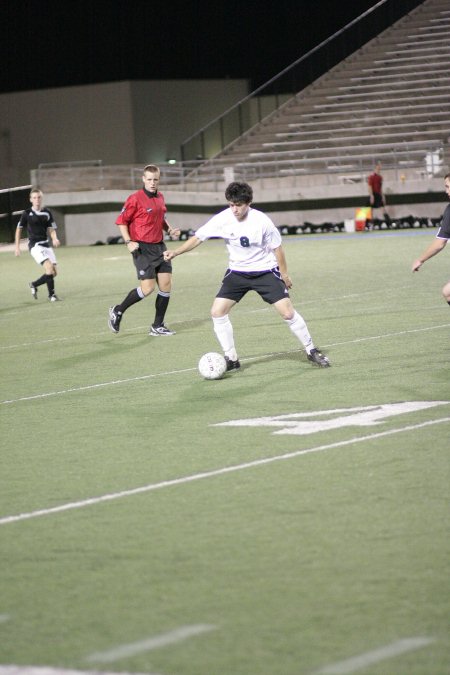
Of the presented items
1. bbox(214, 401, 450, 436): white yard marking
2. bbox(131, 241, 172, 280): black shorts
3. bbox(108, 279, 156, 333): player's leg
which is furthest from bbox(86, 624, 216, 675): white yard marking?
bbox(131, 241, 172, 280): black shorts

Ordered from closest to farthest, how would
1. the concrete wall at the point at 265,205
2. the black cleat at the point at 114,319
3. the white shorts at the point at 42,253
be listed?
the black cleat at the point at 114,319 < the white shorts at the point at 42,253 < the concrete wall at the point at 265,205

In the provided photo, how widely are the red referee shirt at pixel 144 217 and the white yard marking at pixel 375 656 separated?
12.3 m

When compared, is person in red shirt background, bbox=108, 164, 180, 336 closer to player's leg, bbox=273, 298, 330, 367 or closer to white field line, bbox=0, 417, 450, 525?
player's leg, bbox=273, 298, 330, 367

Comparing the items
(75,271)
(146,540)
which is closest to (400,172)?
(75,271)

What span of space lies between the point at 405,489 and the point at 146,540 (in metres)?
1.69

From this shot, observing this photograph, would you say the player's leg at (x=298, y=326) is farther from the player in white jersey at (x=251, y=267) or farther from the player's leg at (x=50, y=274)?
the player's leg at (x=50, y=274)

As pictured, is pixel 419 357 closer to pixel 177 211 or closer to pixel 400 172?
pixel 400 172

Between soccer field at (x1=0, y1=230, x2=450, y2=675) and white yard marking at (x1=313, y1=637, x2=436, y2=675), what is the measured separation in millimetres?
12

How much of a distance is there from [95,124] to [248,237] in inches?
1691

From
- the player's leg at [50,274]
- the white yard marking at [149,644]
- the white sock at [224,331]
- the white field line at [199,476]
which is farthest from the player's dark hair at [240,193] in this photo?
the player's leg at [50,274]

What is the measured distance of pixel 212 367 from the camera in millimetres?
12297

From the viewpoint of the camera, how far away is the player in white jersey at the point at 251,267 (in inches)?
485

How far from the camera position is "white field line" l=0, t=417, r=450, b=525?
7359mm

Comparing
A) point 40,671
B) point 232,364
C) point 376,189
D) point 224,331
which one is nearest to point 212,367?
point 224,331
